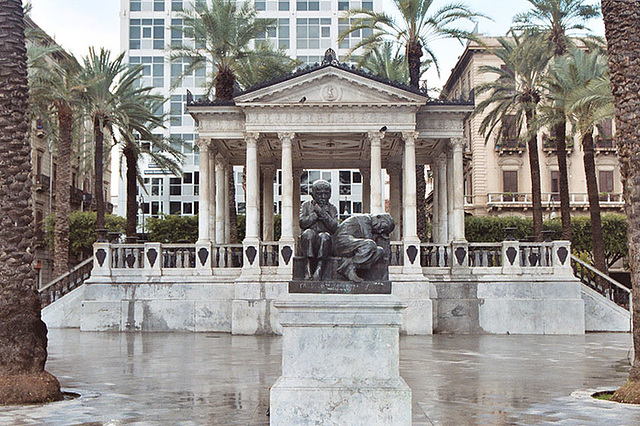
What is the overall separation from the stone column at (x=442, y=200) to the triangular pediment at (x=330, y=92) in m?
5.90

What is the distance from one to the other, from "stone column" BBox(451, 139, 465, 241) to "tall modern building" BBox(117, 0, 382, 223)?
43.3m

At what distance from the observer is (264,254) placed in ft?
103

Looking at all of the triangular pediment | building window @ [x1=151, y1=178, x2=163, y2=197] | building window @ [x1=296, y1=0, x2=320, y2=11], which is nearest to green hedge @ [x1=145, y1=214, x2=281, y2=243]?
building window @ [x1=151, y1=178, x2=163, y2=197]

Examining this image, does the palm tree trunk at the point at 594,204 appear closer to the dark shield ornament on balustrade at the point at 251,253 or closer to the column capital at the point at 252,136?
the column capital at the point at 252,136

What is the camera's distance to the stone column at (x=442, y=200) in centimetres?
3509

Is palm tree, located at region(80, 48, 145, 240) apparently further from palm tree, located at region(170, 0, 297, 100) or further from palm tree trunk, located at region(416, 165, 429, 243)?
palm tree trunk, located at region(416, 165, 429, 243)

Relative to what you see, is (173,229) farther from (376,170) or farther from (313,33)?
(313,33)

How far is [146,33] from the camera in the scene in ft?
252

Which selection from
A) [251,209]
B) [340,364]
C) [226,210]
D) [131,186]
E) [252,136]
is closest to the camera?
[340,364]

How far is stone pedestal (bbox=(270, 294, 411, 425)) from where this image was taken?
28.2 feet

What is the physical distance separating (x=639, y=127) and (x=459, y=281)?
1796 cm

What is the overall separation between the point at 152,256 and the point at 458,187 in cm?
1290

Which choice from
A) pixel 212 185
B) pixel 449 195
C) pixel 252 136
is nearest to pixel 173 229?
pixel 212 185

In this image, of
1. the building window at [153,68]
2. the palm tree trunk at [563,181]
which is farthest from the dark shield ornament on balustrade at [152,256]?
the building window at [153,68]
